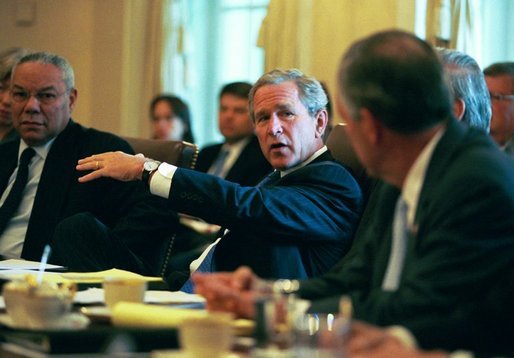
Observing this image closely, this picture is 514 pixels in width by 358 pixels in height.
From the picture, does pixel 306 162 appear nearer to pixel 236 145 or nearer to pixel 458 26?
pixel 458 26

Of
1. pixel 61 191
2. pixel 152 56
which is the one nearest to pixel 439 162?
pixel 61 191

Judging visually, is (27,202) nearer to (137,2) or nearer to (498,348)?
(498,348)

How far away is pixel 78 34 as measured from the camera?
28.2 ft

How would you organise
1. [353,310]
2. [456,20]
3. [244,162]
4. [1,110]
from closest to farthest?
[353,310] < [1,110] < [456,20] < [244,162]

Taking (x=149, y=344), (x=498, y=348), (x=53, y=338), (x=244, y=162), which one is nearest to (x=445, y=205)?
(x=498, y=348)

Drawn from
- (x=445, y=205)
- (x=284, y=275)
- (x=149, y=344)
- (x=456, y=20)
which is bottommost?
(x=284, y=275)

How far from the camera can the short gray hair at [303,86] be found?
11.0 feet

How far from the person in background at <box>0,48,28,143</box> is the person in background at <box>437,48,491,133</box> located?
272 cm

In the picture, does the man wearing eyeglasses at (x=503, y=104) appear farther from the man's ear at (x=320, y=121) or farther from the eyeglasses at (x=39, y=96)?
the eyeglasses at (x=39, y=96)

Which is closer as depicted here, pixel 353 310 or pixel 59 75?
pixel 353 310

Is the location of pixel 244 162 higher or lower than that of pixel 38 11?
lower

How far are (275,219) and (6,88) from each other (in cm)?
243

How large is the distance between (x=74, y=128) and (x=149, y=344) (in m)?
2.60

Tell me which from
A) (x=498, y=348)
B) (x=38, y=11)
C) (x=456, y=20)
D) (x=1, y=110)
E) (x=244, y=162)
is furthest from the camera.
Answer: (x=38, y=11)
